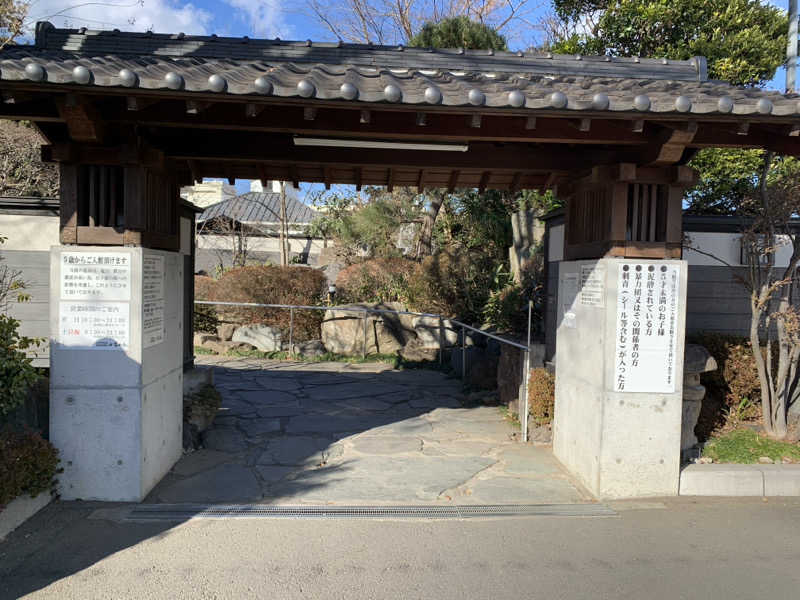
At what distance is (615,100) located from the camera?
4.15 m

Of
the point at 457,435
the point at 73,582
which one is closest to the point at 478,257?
the point at 457,435

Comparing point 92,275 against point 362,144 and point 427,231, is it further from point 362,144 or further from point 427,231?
point 427,231

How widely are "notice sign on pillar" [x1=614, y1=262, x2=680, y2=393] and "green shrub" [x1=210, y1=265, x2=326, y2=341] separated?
1022cm

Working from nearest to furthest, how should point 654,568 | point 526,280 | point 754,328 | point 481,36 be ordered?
point 654,568 < point 754,328 < point 526,280 < point 481,36

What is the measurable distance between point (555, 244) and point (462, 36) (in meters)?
7.55

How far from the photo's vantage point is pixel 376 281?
50.9 ft

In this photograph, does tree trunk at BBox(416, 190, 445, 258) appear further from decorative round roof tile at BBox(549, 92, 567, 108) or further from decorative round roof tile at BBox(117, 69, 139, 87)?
decorative round roof tile at BBox(117, 69, 139, 87)

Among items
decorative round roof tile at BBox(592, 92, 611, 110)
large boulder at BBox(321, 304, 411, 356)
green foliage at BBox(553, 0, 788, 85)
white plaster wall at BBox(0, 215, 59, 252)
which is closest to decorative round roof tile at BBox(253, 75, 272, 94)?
decorative round roof tile at BBox(592, 92, 611, 110)

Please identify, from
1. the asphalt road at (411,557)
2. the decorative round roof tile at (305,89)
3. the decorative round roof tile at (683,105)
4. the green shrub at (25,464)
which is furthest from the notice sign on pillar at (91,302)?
the decorative round roof tile at (683,105)

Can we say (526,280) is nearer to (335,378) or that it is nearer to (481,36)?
(335,378)

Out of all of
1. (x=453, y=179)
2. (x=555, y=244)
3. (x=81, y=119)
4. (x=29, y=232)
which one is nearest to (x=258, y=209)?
(x=29, y=232)

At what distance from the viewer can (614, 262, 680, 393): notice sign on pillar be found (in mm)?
5172

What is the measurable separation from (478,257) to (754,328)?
868 cm

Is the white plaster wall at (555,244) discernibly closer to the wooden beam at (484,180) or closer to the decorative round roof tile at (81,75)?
the wooden beam at (484,180)
